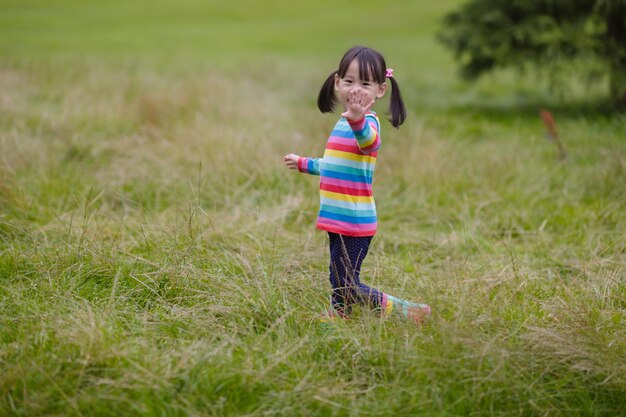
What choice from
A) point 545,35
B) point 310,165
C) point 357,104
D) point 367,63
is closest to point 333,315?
point 310,165

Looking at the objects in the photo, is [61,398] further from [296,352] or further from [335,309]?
[335,309]

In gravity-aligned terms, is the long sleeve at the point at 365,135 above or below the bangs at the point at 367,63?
below

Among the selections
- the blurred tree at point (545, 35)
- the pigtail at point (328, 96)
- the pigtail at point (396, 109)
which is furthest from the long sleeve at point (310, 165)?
the blurred tree at point (545, 35)

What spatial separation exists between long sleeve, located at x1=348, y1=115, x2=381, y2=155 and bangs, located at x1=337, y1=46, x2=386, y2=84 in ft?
0.69

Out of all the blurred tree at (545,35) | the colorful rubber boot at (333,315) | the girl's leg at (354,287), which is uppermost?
the blurred tree at (545,35)

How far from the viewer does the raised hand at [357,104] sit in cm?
299

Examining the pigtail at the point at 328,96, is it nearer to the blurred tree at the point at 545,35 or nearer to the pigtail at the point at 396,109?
the pigtail at the point at 396,109

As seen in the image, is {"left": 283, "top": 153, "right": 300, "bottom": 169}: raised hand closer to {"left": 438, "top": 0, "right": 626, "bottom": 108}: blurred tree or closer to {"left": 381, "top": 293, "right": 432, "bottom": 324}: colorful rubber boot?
{"left": 381, "top": 293, "right": 432, "bottom": 324}: colorful rubber boot

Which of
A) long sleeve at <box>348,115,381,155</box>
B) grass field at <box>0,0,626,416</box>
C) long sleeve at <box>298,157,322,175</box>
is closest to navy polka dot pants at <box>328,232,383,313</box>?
grass field at <box>0,0,626,416</box>

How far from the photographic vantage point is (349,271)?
11.2 ft

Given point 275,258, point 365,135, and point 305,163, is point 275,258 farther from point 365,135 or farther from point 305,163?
point 365,135

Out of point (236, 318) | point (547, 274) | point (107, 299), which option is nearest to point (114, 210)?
point (107, 299)

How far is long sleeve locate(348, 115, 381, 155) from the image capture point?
3.05m

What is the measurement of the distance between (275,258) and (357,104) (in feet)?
4.56
